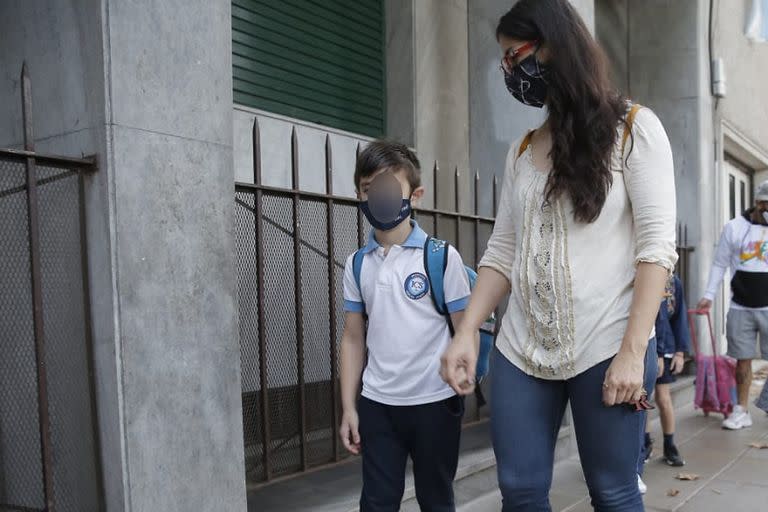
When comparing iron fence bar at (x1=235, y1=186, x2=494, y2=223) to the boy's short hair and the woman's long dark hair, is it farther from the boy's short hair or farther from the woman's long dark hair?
the woman's long dark hair

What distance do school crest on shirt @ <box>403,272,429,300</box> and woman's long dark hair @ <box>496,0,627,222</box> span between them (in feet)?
2.32

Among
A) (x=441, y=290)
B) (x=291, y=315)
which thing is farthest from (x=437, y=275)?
(x=291, y=315)

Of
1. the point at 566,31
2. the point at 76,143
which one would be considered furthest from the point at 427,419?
the point at 76,143

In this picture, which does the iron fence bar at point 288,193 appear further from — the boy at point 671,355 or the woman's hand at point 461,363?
the boy at point 671,355

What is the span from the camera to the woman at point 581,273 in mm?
2072

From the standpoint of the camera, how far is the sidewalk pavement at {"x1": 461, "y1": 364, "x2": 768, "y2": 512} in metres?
4.60

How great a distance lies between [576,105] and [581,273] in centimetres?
47

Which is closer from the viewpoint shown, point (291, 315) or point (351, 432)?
point (351, 432)

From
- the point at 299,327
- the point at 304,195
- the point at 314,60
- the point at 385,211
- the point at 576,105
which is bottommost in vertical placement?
the point at 299,327

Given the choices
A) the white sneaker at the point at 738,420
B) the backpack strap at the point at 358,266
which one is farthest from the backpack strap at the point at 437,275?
the white sneaker at the point at 738,420

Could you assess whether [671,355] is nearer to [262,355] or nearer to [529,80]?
[262,355]

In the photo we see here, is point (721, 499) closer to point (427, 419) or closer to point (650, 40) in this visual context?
point (427, 419)

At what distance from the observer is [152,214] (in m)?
2.86

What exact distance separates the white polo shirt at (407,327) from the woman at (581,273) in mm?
457
